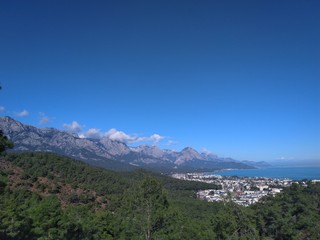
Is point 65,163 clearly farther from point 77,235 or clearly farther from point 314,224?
point 314,224

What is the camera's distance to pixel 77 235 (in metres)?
19.9

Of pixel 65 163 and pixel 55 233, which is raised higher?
pixel 65 163

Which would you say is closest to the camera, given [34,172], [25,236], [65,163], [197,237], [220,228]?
[25,236]

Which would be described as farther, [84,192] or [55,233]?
[84,192]

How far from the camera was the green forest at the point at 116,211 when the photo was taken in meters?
16.0

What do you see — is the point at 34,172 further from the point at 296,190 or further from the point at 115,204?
the point at 296,190

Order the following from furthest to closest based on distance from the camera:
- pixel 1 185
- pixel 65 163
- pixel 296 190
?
pixel 65 163 → pixel 296 190 → pixel 1 185

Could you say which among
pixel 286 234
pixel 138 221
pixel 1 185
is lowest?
pixel 286 234

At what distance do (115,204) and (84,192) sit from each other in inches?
231

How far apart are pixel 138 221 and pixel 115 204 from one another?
22453mm

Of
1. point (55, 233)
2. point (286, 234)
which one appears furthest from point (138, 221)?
point (286, 234)

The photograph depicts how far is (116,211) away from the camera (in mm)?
31219

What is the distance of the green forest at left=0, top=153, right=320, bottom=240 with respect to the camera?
16016 millimetres

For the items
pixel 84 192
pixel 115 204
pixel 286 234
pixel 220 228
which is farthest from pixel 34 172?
pixel 286 234
